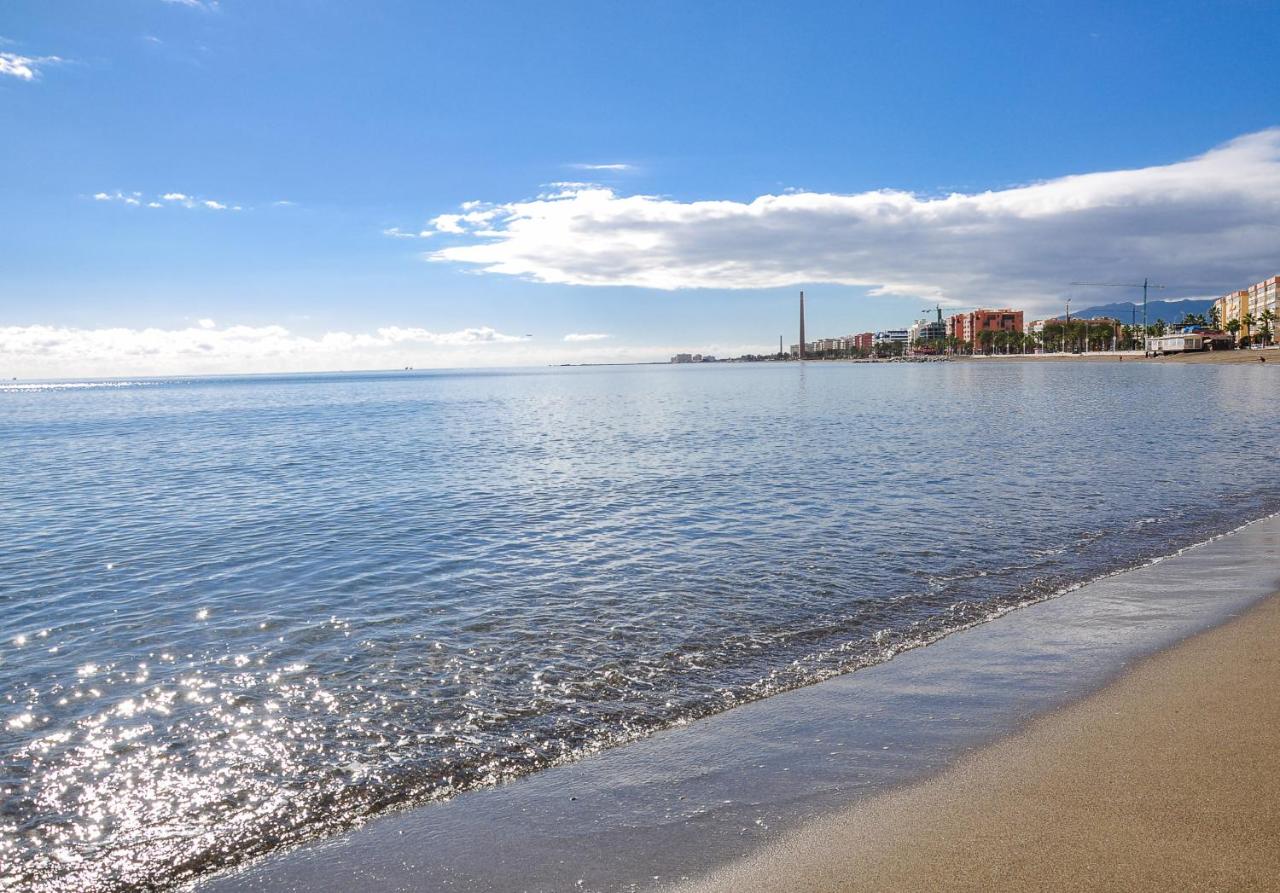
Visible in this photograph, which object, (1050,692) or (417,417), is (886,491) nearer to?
(1050,692)

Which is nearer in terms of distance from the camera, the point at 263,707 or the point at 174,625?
the point at 263,707

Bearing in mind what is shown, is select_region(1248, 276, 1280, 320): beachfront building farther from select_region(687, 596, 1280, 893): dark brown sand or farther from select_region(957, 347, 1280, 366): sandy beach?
select_region(687, 596, 1280, 893): dark brown sand

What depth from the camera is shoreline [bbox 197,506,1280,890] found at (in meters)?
5.12

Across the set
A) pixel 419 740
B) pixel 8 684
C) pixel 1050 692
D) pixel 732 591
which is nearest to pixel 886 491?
pixel 732 591

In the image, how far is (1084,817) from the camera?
16.7 feet

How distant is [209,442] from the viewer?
4553 centimetres

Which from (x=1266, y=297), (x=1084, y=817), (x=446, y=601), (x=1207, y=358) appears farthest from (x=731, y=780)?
(x=1266, y=297)

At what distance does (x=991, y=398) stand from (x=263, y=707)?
2714 inches

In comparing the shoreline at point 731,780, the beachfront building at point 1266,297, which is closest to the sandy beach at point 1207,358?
the beachfront building at point 1266,297

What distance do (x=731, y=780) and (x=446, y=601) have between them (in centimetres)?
709

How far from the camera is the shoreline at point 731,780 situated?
5.12 metres

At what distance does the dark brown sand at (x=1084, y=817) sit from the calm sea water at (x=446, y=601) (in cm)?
256

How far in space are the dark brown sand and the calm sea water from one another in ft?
8.41

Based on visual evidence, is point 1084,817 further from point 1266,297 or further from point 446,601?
point 1266,297
